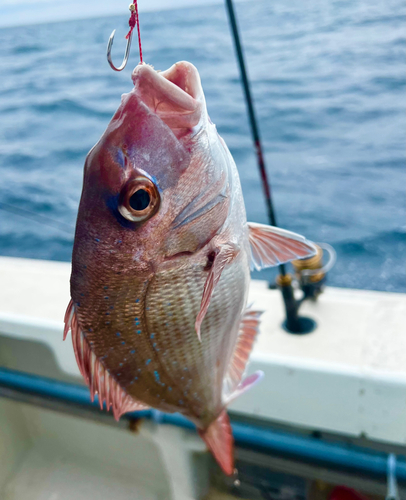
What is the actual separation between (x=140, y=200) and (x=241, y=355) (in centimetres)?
58

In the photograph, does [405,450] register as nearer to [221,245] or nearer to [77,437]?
[221,245]

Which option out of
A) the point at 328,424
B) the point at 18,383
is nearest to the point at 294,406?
the point at 328,424

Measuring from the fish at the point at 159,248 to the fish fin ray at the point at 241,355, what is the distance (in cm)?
14

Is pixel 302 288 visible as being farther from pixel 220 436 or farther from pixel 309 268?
pixel 220 436

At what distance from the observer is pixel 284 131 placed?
817 cm

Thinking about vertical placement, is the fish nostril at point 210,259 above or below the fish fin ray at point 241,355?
above

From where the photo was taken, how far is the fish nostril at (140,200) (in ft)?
2.41

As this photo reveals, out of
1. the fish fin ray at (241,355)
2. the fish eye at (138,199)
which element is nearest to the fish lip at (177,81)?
the fish eye at (138,199)

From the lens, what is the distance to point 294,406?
1.91m

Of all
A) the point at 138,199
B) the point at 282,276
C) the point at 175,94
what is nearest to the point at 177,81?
the point at 175,94

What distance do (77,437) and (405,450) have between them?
72.1 inches

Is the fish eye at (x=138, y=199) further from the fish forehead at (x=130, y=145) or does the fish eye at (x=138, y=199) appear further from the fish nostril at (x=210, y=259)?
the fish nostril at (x=210, y=259)

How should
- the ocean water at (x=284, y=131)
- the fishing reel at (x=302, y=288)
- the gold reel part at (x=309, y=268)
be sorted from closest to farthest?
the fishing reel at (x=302, y=288) → the gold reel part at (x=309, y=268) → the ocean water at (x=284, y=131)

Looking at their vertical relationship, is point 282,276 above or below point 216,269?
below
